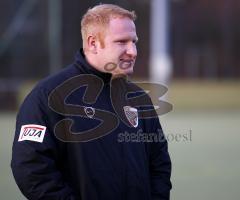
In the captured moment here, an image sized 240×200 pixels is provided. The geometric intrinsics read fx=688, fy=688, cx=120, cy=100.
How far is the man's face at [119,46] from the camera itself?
2.99 m

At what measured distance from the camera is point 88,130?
3.01 meters

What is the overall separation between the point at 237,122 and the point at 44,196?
1236 centimetres

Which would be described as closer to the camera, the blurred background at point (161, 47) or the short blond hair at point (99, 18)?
the short blond hair at point (99, 18)

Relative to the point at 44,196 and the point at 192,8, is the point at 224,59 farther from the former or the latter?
the point at 44,196

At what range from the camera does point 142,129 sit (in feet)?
10.6

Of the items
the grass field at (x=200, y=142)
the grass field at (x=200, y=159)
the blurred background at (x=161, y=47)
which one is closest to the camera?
the grass field at (x=200, y=159)

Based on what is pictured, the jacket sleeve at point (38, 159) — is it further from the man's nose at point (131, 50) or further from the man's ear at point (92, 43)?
the man's nose at point (131, 50)

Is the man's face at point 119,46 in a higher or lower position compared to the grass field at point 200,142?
higher

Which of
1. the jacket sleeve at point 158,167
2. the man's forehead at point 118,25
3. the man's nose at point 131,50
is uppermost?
the man's forehead at point 118,25

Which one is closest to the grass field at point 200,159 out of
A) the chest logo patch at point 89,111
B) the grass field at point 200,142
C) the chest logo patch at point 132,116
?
the grass field at point 200,142

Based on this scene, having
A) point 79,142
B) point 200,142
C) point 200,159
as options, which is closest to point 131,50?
point 79,142

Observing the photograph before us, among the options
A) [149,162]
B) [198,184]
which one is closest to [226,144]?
[198,184]

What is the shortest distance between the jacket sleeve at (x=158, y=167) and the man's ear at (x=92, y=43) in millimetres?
470

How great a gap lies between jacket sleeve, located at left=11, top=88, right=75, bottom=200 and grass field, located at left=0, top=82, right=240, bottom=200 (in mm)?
1962
